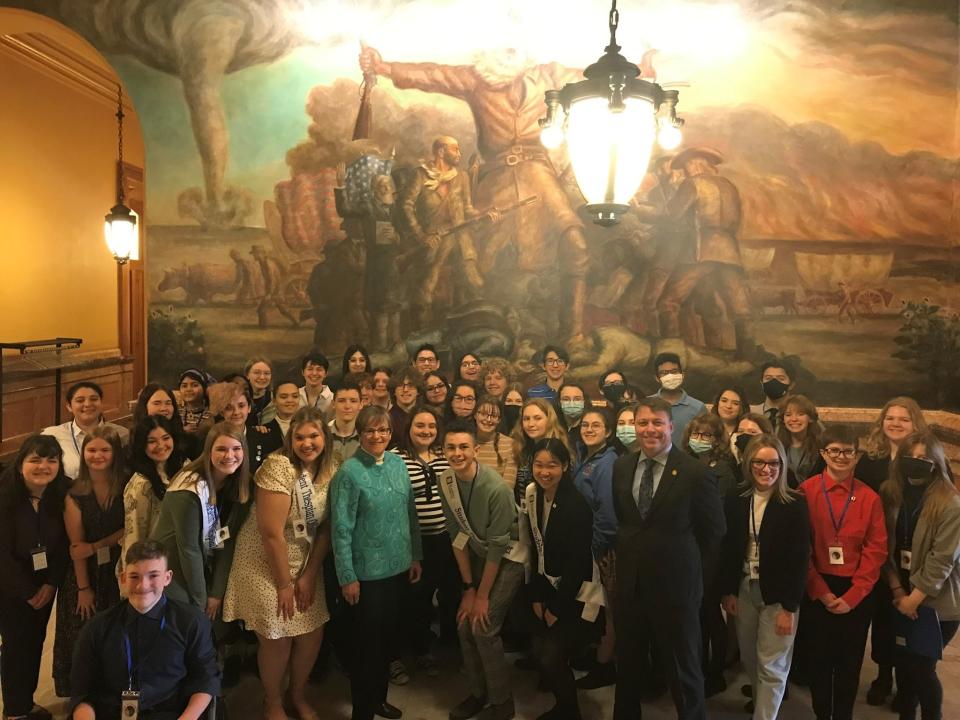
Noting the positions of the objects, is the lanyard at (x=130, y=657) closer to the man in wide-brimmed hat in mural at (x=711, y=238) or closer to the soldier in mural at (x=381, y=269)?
the soldier in mural at (x=381, y=269)

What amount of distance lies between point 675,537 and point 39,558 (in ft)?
11.8

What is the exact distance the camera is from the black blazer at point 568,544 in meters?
4.20

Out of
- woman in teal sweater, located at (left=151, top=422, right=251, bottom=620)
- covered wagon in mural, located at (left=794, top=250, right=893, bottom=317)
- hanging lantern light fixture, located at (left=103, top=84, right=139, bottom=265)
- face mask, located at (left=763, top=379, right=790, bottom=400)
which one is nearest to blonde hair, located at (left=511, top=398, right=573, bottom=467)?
woman in teal sweater, located at (left=151, top=422, right=251, bottom=620)

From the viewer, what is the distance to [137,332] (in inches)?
544

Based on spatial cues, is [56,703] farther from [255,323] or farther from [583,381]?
[583,381]

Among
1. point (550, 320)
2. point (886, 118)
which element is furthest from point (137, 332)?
point (886, 118)

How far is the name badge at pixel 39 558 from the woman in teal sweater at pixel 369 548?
1687mm

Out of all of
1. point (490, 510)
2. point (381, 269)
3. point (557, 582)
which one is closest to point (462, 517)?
point (490, 510)

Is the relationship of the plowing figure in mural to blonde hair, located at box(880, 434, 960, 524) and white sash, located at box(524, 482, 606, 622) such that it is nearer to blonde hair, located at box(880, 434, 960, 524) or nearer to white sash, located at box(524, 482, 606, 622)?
white sash, located at box(524, 482, 606, 622)

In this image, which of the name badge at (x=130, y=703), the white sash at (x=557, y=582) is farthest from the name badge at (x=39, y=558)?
the white sash at (x=557, y=582)

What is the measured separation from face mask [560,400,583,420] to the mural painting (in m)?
2.74

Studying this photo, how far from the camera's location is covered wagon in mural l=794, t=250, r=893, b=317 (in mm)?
8500

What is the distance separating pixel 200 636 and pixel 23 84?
33.5 ft

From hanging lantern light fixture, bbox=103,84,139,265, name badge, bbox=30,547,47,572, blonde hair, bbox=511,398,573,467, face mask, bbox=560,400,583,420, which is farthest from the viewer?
hanging lantern light fixture, bbox=103,84,139,265
